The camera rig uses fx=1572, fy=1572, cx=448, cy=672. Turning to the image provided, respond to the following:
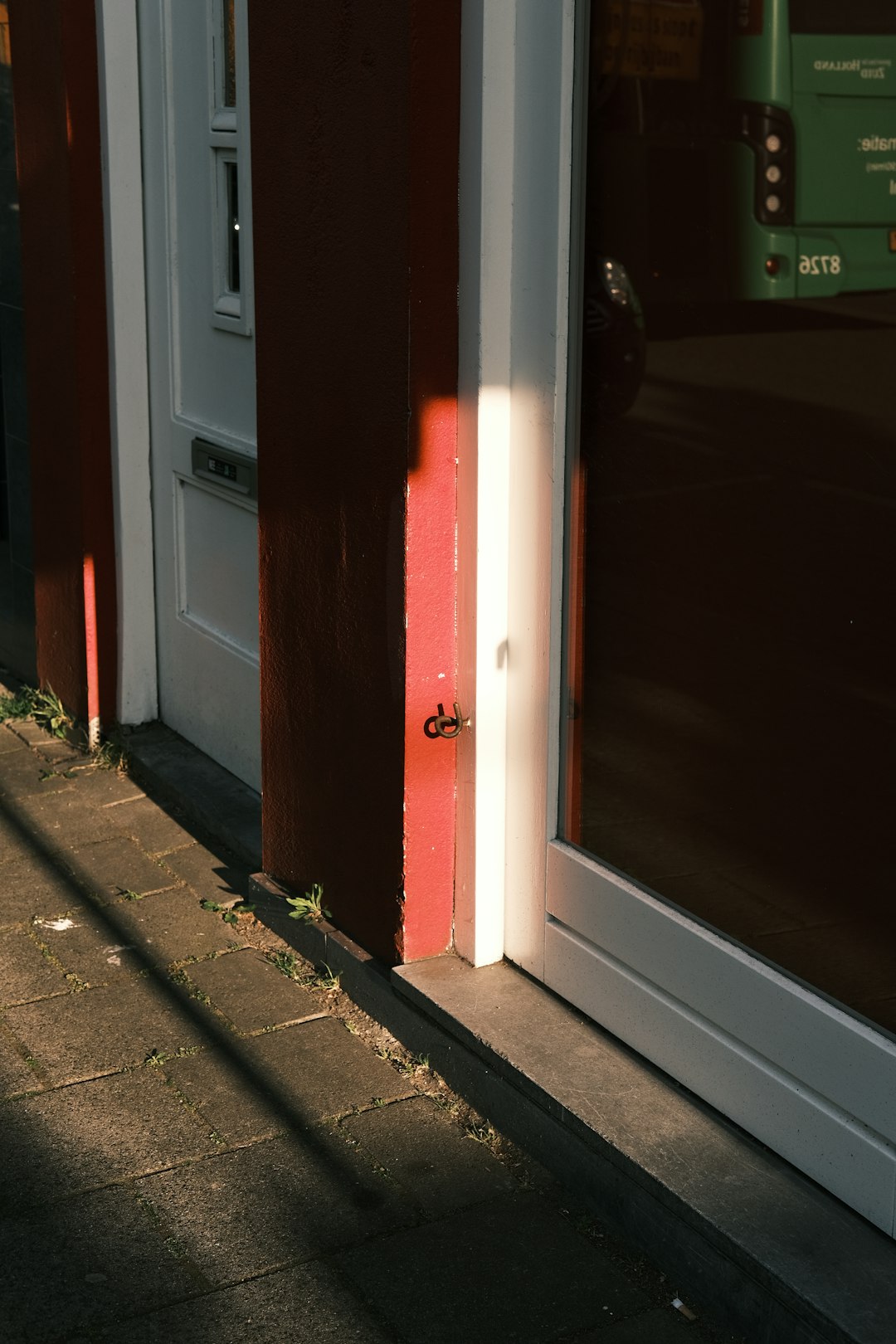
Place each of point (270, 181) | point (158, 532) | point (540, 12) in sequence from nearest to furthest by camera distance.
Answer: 1. point (540, 12)
2. point (270, 181)
3. point (158, 532)

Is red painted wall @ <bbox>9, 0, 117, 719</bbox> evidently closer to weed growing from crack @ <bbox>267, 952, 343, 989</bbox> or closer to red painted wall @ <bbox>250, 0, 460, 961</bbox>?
red painted wall @ <bbox>250, 0, 460, 961</bbox>

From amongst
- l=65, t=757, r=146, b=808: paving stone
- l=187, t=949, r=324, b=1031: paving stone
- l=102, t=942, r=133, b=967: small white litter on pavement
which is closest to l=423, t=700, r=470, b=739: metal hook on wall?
l=187, t=949, r=324, b=1031: paving stone

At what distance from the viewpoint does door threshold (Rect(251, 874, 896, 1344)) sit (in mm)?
2500

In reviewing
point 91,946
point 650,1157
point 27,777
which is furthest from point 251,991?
point 27,777

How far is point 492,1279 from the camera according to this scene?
2754 mm

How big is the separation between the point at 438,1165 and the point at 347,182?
6.62 ft

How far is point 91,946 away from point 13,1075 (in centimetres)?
62

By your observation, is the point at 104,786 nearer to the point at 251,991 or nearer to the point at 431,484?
the point at 251,991

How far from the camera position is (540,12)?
304 centimetres

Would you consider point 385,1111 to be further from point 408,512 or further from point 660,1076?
point 408,512

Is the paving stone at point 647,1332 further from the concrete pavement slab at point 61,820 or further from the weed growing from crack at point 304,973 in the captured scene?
the concrete pavement slab at point 61,820

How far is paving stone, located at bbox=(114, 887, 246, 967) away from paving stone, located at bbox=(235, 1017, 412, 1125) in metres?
0.47

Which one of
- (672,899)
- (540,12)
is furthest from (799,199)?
(672,899)

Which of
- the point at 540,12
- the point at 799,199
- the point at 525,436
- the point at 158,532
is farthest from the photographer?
the point at 158,532
